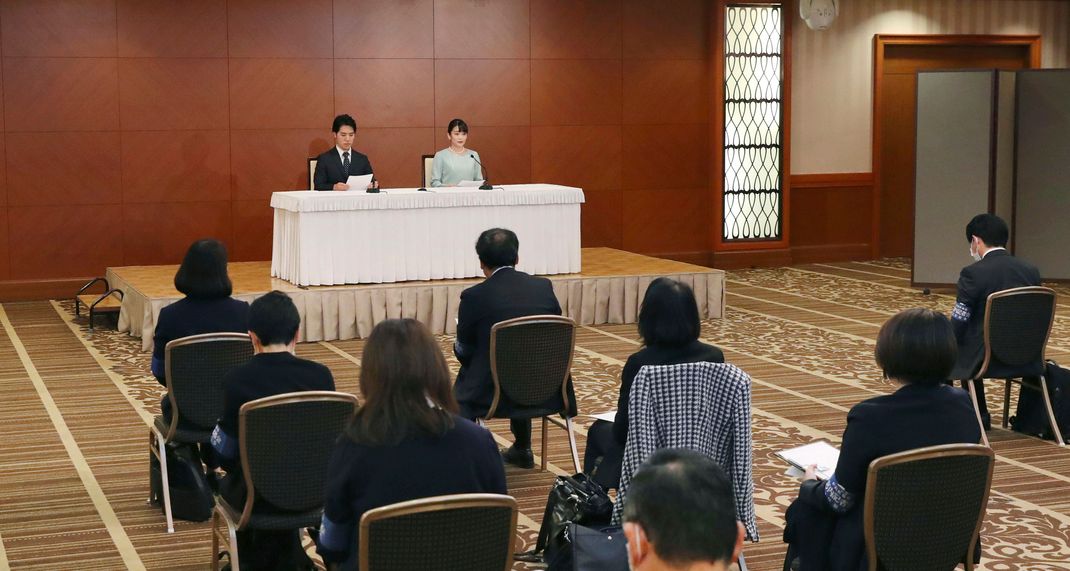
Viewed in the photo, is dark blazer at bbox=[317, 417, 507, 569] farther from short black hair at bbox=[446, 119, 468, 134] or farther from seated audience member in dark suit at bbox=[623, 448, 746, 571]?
short black hair at bbox=[446, 119, 468, 134]

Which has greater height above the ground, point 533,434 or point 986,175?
point 986,175

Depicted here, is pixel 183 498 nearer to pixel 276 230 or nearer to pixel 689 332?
pixel 689 332

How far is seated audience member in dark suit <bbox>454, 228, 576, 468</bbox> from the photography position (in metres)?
5.52

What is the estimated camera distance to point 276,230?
10109mm

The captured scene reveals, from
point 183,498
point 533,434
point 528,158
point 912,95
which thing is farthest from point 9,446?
point 912,95

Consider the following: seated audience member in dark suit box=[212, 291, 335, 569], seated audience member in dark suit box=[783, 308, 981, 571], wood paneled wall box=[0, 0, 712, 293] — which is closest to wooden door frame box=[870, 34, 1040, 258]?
wood paneled wall box=[0, 0, 712, 293]

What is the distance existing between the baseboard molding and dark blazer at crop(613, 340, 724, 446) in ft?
27.4

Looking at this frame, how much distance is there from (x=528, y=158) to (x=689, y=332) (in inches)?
346

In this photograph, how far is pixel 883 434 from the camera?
3531 mm

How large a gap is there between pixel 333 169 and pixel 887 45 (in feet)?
22.0

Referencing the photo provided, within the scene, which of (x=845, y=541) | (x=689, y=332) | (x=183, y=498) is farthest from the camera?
(x=183, y=498)

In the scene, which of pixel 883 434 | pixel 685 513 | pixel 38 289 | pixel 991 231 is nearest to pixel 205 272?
pixel 883 434

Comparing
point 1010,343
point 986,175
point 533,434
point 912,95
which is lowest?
point 533,434

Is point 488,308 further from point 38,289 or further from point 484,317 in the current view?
point 38,289
